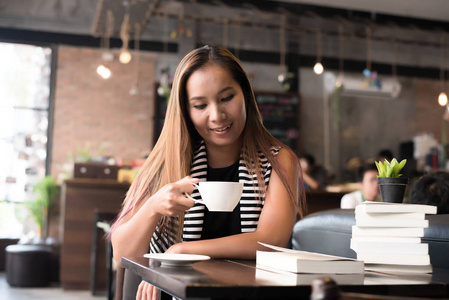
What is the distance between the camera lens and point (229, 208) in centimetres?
134

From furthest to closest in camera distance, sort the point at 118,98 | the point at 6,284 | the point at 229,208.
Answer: the point at 118,98, the point at 6,284, the point at 229,208

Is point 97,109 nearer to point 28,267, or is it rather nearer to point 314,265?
point 28,267

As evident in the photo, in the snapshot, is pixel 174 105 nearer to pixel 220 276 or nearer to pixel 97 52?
pixel 220 276

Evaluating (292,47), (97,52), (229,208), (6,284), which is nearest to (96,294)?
(6,284)

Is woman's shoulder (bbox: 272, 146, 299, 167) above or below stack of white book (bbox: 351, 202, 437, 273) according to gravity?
above

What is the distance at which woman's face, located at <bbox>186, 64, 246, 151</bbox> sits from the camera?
1.69 meters

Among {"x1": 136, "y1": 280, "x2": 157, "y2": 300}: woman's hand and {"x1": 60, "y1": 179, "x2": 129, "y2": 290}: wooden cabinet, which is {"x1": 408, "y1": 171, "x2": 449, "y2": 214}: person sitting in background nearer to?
{"x1": 136, "y1": 280, "x2": 157, "y2": 300}: woman's hand

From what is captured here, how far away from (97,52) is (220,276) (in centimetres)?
767

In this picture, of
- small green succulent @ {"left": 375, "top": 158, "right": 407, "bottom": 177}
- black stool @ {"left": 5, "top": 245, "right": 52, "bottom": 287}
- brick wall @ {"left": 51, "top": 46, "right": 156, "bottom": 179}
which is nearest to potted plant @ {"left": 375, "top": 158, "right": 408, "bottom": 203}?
small green succulent @ {"left": 375, "top": 158, "right": 407, "bottom": 177}

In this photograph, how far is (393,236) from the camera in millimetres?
1355

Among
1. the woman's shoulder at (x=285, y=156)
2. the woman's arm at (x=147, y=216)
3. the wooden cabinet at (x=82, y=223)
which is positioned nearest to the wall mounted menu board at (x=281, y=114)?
the wooden cabinet at (x=82, y=223)

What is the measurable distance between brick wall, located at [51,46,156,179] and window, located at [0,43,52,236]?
219 mm

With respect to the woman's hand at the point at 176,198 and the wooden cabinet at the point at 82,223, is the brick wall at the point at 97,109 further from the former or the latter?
the woman's hand at the point at 176,198

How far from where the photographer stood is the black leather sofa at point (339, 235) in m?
1.67
